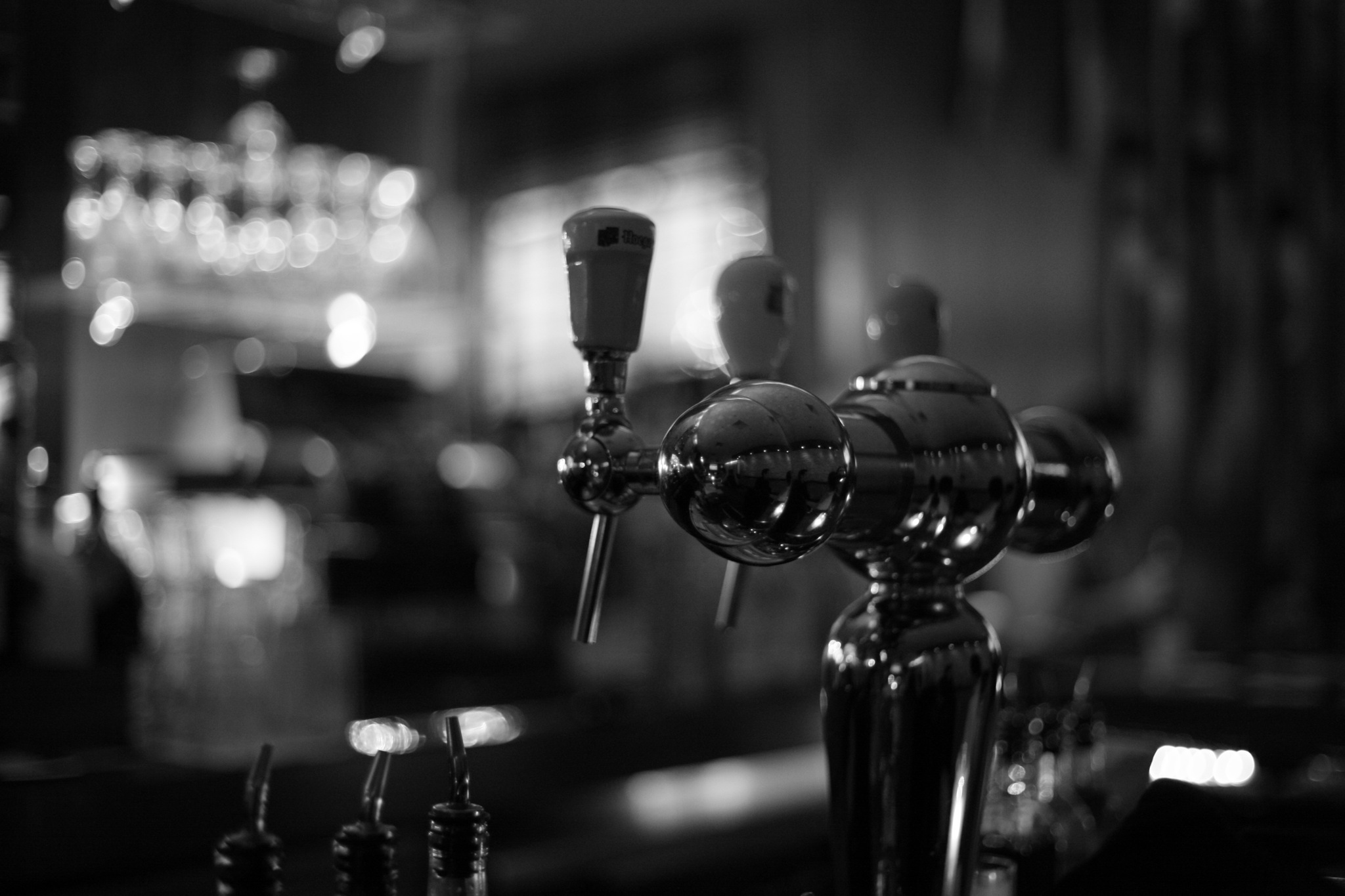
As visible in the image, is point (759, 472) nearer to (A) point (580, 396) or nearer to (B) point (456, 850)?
(B) point (456, 850)

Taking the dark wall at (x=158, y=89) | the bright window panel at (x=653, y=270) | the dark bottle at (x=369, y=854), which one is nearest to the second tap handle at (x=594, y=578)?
the dark bottle at (x=369, y=854)

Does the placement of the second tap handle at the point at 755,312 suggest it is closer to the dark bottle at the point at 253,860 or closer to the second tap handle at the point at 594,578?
the second tap handle at the point at 594,578

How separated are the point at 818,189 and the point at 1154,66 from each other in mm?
1684

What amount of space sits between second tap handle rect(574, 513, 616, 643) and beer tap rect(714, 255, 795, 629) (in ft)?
0.21

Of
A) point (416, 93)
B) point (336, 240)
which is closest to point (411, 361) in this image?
point (336, 240)

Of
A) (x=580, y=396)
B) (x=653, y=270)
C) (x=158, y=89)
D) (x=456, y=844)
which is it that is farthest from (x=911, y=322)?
(x=580, y=396)

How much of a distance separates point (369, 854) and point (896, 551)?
0.66 feet

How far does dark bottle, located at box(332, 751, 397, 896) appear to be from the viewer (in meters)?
0.42

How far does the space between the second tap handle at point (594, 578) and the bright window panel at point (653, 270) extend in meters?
3.90

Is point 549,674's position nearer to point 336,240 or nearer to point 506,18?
point 336,240

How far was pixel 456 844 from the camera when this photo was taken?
415 mm

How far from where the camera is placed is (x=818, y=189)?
4.80 meters

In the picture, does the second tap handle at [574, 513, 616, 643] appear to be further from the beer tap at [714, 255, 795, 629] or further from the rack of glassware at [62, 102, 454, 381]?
the rack of glassware at [62, 102, 454, 381]

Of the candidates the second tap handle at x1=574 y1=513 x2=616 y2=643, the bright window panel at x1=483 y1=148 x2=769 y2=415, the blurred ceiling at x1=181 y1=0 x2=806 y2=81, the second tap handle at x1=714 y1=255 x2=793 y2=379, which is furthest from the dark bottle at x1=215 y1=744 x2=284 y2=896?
the bright window panel at x1=483 y1=148 x2=769 y2=415
